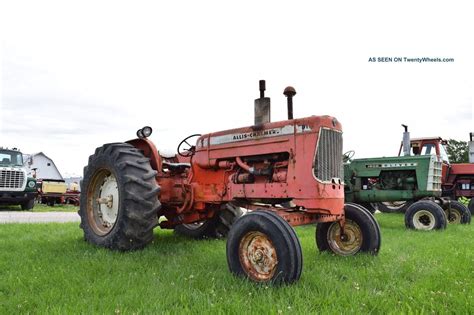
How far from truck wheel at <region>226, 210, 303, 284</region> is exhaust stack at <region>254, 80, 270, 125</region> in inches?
45.9

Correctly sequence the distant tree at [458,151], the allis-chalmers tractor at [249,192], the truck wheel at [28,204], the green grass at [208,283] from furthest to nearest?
the distant tree at [458,151] < the truck wheel at [28,204] < the allis-chalmers tractor at [249,192] < the green grass at [208,283]

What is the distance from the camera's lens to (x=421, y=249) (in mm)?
5230

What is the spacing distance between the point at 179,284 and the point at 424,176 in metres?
7.49

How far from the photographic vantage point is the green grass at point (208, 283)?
2.71m

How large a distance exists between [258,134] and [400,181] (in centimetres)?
642

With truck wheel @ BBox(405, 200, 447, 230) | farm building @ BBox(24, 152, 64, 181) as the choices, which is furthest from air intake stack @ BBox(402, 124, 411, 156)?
farm building @ BBox(24, 152, 64, 181)

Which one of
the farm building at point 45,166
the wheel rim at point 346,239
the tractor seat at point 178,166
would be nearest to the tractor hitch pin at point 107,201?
the tractor seat at point 178,166

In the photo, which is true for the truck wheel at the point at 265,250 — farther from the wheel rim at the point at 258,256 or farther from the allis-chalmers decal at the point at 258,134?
the allis-chalmers decal at the point at 258,134

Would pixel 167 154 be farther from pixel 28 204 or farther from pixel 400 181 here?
pixel 28 204

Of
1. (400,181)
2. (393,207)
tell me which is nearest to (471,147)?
(393,207)

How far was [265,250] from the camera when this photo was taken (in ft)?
11.1

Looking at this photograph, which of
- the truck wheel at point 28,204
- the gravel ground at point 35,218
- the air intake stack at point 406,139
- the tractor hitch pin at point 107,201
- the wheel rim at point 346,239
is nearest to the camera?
the wheel rim at point 346,239

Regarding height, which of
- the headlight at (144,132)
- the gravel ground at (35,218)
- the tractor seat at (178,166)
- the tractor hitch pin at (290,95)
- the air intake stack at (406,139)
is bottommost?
the gravel ground at (35,218)

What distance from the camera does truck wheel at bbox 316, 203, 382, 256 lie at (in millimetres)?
4402
